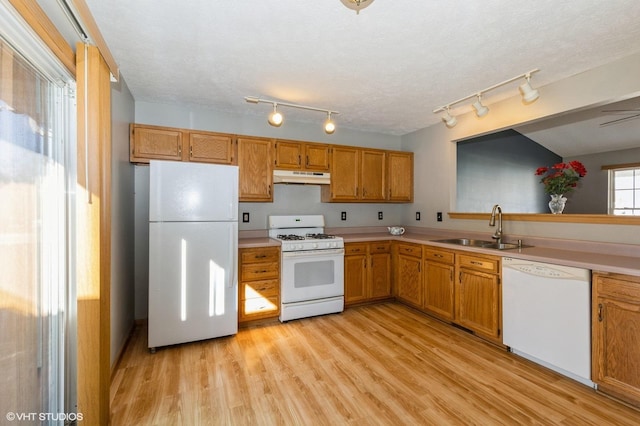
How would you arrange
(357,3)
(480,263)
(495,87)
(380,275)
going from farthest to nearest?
1. (380,275)
2. (480,263)
3. (495,87)
4. (357,3)

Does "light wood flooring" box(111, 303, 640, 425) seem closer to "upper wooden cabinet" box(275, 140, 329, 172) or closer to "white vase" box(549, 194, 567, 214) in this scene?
"white vase" box(549, 194, 567, 214)

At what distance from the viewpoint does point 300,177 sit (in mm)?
3486

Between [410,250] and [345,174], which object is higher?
[345,174]

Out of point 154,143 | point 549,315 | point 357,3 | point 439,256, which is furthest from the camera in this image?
point 439,256

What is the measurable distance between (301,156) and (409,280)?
2128mm

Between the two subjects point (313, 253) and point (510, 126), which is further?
point (313, 253)

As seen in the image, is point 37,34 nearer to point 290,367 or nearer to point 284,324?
point 290,367

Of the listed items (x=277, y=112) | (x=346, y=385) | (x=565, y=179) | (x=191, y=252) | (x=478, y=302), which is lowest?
(x=346, y=385)

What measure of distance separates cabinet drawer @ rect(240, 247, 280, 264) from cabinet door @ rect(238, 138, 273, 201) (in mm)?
628

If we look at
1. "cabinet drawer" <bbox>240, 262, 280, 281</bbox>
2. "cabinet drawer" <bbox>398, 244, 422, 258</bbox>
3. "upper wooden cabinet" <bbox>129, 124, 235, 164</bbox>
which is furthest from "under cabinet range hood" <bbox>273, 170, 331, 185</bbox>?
"cabinet drawer" <bbox>398, 244, 422, 258</bbox>

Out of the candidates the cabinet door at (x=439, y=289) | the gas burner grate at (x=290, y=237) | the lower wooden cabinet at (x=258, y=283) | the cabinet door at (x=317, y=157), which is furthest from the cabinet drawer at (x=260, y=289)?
the cabinet door at (x=439, y=289)

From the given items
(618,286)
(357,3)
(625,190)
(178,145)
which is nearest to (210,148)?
(178,145)

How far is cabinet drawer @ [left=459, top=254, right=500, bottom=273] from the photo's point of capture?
2584 millimetres

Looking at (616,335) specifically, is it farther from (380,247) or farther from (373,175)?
(373,175)
